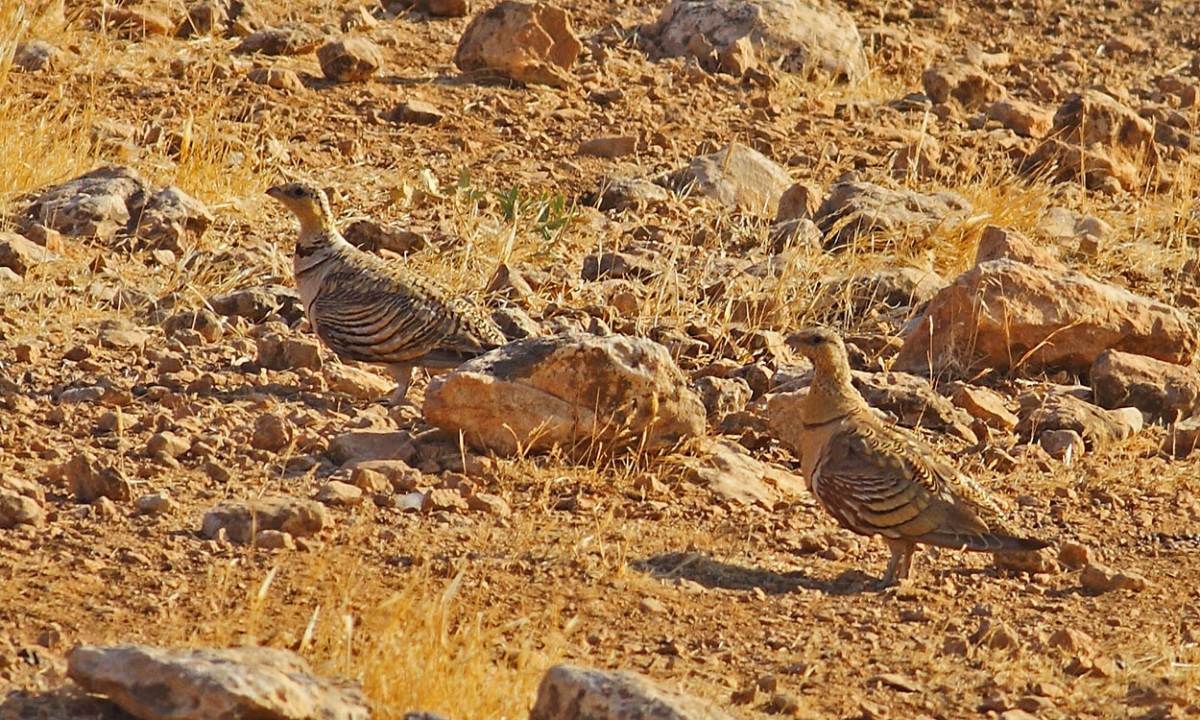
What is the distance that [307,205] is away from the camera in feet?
26.5

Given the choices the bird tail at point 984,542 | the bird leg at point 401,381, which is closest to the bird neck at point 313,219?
the bird leg at point 401,381

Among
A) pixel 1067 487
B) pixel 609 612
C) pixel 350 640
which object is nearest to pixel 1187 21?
pixel 1067 487

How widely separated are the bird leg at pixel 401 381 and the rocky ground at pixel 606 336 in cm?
12

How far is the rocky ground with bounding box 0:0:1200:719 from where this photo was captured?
17.7 feet

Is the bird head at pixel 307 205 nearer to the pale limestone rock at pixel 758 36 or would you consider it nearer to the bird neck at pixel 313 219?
the bird neck at pixel 313 219

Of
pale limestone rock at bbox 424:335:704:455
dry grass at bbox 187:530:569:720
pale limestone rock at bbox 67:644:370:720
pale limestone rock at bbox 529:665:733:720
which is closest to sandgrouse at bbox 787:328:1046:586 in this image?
pale limestone rock at bbox 424:335:704:455

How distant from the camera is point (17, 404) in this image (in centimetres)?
692

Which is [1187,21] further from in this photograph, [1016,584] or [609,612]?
[609,612]

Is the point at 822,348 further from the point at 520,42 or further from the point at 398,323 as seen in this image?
the point at 520,42

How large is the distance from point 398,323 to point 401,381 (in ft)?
1.02

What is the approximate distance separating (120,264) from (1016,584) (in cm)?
469

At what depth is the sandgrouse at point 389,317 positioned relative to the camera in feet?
24.7

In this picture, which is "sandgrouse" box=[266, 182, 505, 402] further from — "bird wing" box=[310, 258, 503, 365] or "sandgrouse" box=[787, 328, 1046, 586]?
"sandgrouse" box=[787, 328, 1046, 586]

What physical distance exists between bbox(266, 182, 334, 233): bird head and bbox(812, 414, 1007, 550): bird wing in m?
2.94
